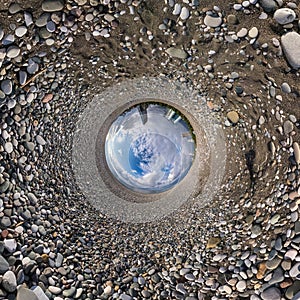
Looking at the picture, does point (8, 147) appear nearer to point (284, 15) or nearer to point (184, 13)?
point (184, 13)

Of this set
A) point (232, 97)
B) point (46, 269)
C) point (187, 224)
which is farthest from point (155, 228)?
point (232, 97)

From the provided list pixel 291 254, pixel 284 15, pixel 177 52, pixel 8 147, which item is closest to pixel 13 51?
pixel 8 147

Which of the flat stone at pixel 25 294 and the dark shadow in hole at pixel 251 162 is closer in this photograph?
the flat stone at pixel 25 294

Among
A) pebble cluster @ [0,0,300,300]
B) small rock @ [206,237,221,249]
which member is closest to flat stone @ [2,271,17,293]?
pebble cluster @ [0,0,300,300]

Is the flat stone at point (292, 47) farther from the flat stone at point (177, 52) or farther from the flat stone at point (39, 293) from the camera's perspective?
the flat stone at point (39, 293)

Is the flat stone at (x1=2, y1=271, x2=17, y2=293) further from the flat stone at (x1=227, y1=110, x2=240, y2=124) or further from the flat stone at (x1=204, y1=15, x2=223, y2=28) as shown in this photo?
the flat stone at (x1=204, y1=15, x2=223, y2=28)

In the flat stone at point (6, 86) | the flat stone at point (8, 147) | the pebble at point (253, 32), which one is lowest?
the flat stone at point (8, 147)

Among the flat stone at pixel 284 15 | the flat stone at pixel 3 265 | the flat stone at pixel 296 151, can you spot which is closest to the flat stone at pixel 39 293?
the flat stone at pixel 3 265
